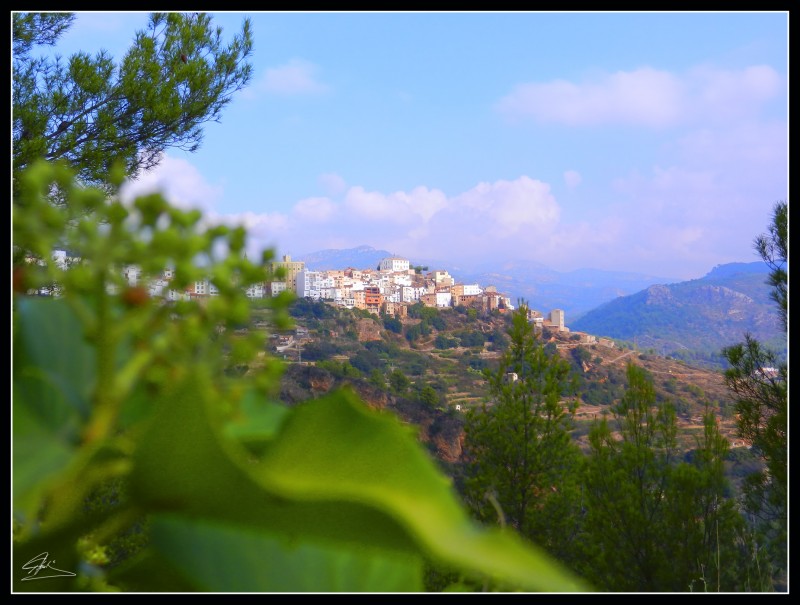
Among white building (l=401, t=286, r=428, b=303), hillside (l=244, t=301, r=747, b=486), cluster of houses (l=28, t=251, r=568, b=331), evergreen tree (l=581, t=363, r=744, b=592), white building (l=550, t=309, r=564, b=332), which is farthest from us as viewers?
white building (l=401, t=286, r=428, b=303)

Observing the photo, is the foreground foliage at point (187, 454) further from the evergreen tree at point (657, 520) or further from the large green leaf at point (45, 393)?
the evergreen tree at point (657, 520)

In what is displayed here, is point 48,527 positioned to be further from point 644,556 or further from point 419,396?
point 419,396

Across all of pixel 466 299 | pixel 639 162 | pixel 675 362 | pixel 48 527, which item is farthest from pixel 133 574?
pixel 639 162

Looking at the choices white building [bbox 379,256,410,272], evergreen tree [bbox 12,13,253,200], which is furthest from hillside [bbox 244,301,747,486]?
evergreen tree [bbox 12,13,253,200]

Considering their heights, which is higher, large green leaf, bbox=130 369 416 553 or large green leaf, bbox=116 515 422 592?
large green leaf, bbox=130 369 416 553

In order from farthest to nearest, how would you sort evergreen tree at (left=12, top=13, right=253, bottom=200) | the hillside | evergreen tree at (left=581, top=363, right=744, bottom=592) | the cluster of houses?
the cluster of houses < the hillside < evergreen tree at (left=581, top=363, right=744, bottom=592) < evergreen tree at (left=12, top=13, right=253, bottom=200)
